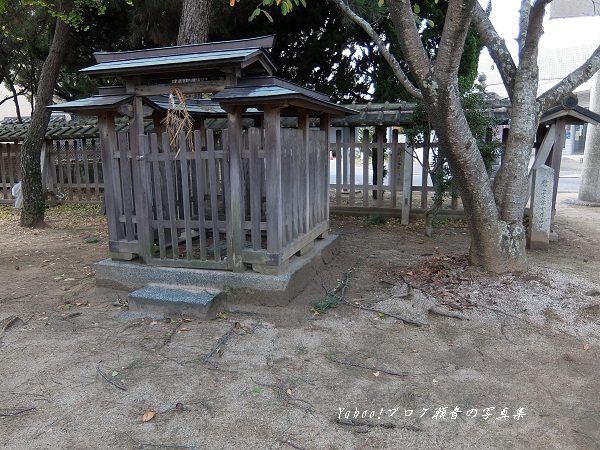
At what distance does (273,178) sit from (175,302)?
1579 mm

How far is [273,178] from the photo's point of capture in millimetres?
4559

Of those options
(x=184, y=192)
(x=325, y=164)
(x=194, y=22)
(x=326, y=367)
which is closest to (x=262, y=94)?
(x=184, y=192)

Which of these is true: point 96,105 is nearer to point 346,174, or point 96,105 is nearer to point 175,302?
point 175,302

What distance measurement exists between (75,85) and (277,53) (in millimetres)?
8703

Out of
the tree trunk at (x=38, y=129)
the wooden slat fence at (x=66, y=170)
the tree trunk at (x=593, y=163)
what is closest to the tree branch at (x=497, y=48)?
the tree trunk at (x=38, y=129)

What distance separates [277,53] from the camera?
11945 mm

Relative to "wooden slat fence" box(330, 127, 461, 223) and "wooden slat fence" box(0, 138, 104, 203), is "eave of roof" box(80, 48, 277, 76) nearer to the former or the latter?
"wooden slat fence" box(330, 127, 461, 223)

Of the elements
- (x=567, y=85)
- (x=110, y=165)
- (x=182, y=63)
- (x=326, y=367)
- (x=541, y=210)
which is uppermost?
(x=182, y=63)

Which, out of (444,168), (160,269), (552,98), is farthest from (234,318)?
(444,168)

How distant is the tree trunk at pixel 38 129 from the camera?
9.30 metres

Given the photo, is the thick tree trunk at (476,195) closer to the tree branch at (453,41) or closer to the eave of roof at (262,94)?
the tree branch at (453,41)

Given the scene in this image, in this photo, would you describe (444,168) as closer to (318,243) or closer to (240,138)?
(318,243)

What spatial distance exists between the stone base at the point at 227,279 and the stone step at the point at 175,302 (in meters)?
0.11

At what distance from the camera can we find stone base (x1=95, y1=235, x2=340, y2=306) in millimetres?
4719
